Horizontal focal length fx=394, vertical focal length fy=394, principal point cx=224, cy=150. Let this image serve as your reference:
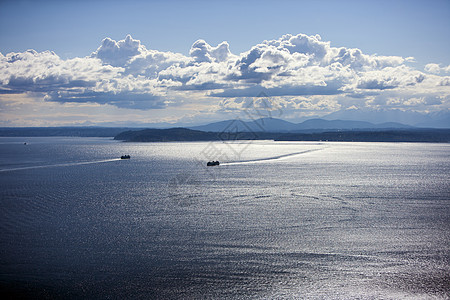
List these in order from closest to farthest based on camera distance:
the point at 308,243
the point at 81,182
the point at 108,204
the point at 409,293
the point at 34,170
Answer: the point at 409,293 → the point at 308,243 → the point at 108,204 → the point at 81,182 → the point at 34,170

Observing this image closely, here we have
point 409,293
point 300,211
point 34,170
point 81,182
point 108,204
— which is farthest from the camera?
point 34,170

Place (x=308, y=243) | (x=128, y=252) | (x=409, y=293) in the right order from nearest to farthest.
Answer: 1. (x=409, y=293)
2. (x=128, y=252)
3. (x=308, y=243)

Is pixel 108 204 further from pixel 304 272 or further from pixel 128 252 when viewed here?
pixel 304 272

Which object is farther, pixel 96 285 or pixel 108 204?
pixel 108 204

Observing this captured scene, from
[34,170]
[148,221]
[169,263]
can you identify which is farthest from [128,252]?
[34,170]

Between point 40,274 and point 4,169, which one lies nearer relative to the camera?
point 40,274

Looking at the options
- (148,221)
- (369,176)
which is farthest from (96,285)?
(369,176)

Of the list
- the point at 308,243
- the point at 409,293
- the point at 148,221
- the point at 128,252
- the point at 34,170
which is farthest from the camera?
the point at 34,170

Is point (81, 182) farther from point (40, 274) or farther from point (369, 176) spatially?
point (369, 176)
